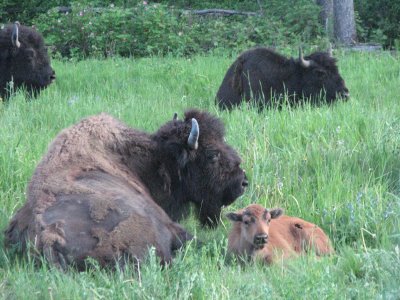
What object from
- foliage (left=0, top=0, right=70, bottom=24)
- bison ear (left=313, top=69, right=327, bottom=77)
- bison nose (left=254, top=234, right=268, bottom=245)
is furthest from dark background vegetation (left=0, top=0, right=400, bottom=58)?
bison nose (left=254, top=234, right=268, bottom=245)

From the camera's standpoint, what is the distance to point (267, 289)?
4.79 metres

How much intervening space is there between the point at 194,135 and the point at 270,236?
3.29 feet

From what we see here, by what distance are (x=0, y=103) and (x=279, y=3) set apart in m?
13.0

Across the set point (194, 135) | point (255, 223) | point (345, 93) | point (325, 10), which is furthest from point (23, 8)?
point (255, 223)

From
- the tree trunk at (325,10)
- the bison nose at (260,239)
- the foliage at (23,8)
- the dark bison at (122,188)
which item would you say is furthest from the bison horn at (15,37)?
the foliage at (23,8)

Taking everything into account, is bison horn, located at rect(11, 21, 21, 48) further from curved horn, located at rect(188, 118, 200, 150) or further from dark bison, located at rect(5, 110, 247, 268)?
curved horn, located at rect(188, 118, 200, 150)

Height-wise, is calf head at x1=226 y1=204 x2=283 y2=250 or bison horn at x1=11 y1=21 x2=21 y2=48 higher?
bison horn at x1=11 y1=21 x2=21 y2=48

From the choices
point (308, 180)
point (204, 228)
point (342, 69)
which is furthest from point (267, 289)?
point (342, 69)

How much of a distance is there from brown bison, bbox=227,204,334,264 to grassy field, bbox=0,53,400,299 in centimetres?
16

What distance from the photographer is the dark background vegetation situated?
2000 centimetres

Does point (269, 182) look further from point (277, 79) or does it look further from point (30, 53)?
point (30, 53)

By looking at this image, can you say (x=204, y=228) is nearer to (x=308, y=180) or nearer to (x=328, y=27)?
(x=308, y=180)

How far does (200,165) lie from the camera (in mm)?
6711

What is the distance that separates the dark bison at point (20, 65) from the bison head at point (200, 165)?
7.18m
